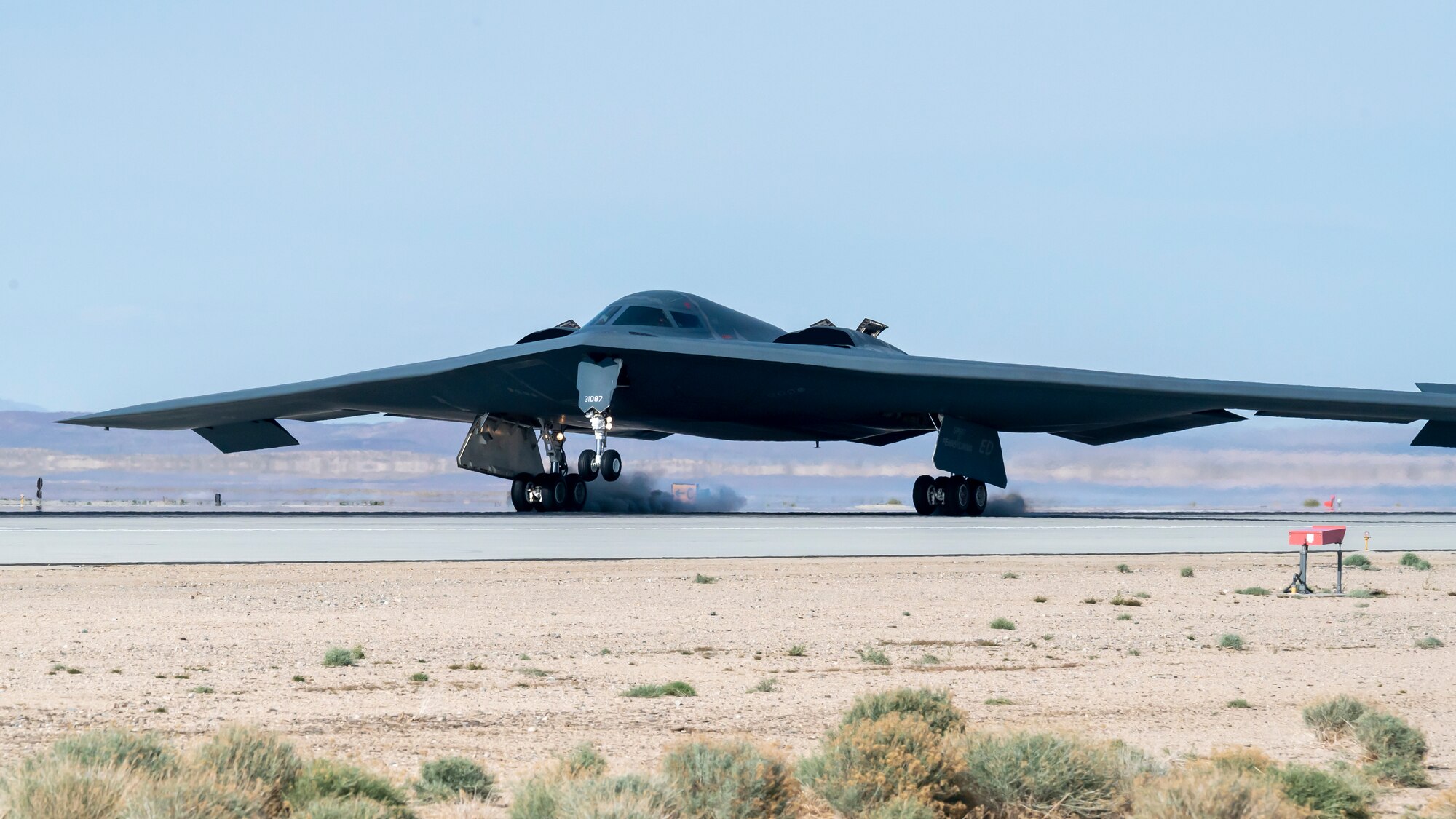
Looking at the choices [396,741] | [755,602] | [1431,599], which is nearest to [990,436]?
[1431,599]

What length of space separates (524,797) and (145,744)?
1669 millimetres

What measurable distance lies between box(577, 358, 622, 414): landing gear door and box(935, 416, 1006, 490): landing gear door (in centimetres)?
699

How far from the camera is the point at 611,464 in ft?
88.3

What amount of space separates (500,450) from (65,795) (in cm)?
2599

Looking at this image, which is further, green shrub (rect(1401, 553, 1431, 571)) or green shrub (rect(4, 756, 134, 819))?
green shrub (rect(1401, 553, 1431, 571))

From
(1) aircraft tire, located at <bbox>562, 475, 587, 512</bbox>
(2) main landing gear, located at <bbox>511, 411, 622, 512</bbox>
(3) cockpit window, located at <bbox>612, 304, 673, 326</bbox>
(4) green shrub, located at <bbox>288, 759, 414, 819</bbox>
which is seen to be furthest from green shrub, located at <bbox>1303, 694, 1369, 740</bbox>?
(1) aircraft tire, located at <bbox>562, 475, 587, 512</bbox>

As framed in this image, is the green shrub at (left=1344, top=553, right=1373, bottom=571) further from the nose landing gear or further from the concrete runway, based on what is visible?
the nose landing gear

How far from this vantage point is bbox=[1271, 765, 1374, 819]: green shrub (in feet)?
17.8

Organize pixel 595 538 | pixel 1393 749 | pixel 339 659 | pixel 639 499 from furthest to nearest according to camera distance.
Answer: pixel 639 499, pixel 595 538, pixel 339 659, pixel 1393 749

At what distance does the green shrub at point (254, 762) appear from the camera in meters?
5.25

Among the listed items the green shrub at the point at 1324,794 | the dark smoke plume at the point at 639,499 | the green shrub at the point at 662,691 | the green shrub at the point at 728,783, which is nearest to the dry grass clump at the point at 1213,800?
the green shrub at the point at 1324,794

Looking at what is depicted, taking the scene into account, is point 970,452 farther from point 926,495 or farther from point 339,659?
point 339,659

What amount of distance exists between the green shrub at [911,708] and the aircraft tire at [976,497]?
74.1ft

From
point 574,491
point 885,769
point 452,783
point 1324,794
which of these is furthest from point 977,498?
point 452,783
